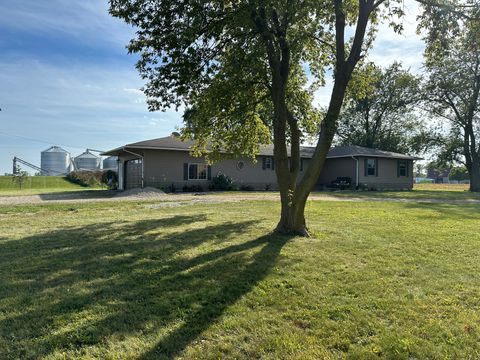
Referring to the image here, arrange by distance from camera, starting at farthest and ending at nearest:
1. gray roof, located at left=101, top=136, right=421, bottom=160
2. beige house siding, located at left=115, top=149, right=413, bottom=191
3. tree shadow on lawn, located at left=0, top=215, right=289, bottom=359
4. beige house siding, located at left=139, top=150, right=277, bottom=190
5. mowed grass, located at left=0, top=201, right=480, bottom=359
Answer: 1. beige house siding, located at left=115, top=149, right=413, bottom=191
2. beige house siding, located at left=139, top=150, right=277, bottom=190
3. gray roof, located at left=101, top=136, right=421, bottom=160
4. tree shadow on lawn, located at left=0, top=215, right=289, bottom=359
5. mowed grass, located at left=0, top=201, right=480, bottom=359

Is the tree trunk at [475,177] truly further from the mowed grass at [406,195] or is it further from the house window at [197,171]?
the house window at [197,171]

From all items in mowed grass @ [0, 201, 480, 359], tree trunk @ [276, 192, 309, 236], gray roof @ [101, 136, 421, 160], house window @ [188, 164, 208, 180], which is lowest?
mowed grass @ [0, 201, 480, 359]

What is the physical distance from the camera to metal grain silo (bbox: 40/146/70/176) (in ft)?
204

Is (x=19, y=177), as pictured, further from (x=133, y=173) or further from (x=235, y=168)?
(x=235, y=168)

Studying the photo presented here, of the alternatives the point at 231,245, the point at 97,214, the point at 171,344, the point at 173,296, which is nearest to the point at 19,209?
the point at 97,214

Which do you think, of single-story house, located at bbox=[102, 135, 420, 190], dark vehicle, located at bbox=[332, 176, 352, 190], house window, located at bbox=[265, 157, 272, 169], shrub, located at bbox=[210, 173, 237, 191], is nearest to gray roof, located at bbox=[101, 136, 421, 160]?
single-story house, located at bbox=[102, 135, 420, 190]

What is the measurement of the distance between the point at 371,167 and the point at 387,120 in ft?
44.3

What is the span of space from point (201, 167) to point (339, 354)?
2191 centimetres

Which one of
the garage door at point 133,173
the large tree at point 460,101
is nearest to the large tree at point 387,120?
the large tree at point 460,101

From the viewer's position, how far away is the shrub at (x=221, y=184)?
24391mm

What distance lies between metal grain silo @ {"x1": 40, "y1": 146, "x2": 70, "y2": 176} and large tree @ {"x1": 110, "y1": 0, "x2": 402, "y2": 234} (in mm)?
59236

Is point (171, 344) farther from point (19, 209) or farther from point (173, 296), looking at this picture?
point (19, 209)

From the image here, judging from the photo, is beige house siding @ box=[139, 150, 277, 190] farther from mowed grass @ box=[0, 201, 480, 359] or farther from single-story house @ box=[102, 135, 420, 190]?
mowed grass @ box=[0, 201, 480, 359]

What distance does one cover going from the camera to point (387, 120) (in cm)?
3988
